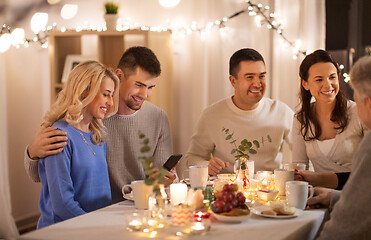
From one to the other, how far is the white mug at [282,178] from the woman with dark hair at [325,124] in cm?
64

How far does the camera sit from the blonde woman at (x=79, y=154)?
2.03 m

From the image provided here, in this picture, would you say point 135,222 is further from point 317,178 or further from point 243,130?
point 243,130

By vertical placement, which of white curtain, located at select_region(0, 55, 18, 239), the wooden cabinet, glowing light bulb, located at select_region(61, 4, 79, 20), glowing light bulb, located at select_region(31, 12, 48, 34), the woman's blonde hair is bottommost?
white curtain, located at select_region(0, 55, 18, 239)

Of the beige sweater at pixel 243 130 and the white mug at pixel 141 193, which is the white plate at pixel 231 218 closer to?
the white mug at pixel 141 193

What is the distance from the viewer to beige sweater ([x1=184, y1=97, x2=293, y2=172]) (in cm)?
311

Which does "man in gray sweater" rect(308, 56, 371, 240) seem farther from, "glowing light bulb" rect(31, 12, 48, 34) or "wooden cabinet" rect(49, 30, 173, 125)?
"glowing light bulb" rect(31, 12, 48, 34)

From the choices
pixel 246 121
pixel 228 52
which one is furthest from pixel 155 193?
pixel 228 52

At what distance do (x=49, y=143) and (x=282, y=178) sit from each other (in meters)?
1.01

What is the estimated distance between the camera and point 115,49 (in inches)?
168

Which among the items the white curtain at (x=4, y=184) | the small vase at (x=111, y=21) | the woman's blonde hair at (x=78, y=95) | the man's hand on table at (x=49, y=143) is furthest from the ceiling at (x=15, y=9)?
the man's hand on table at (x=49, y=143)

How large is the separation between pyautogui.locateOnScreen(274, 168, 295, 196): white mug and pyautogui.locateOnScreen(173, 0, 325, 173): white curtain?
153 cm

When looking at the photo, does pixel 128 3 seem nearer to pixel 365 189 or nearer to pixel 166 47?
pixel 166 47

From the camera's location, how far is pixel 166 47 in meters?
4.14

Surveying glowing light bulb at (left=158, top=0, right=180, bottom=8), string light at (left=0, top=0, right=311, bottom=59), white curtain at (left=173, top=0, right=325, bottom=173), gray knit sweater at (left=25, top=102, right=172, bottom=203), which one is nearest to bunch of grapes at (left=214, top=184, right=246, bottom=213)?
gray knit sweater at (left=25, top=102, right=172, bottom=203)
